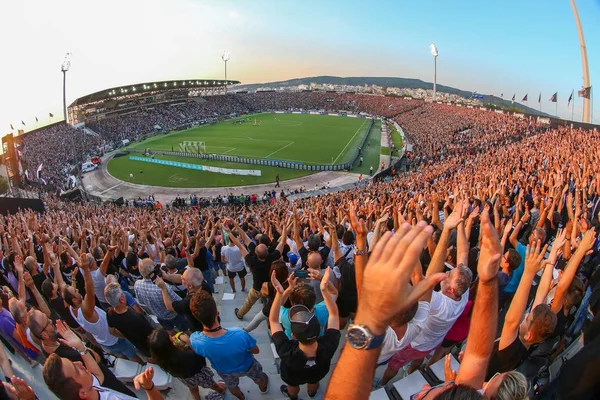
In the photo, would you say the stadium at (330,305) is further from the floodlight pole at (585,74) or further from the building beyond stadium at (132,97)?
the building beyond stadium at (132,97)

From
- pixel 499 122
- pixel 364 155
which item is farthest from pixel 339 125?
pixel 499 122

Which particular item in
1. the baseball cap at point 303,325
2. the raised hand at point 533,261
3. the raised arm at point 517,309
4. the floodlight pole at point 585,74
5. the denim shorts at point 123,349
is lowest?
the denim shorts at point 123,349

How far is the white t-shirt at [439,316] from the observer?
13.9ft

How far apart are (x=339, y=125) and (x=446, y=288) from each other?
6950cm

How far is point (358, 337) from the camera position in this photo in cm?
181

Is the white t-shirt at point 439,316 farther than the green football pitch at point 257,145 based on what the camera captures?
No

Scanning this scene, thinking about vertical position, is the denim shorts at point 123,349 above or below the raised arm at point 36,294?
below

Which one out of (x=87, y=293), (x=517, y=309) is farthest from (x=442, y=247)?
(x=87, y=293)

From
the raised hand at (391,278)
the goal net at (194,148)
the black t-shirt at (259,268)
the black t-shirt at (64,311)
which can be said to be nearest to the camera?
the raised hand at (391,278)

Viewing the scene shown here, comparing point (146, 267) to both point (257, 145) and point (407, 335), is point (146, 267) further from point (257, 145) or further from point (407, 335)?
point (257, 145)

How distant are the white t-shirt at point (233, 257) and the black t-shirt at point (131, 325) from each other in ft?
11.6

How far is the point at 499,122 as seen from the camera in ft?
147

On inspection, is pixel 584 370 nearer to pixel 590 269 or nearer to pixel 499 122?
pixel 590 269

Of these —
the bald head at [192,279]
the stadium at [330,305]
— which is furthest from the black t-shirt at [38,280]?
the bald head at [192,279]
